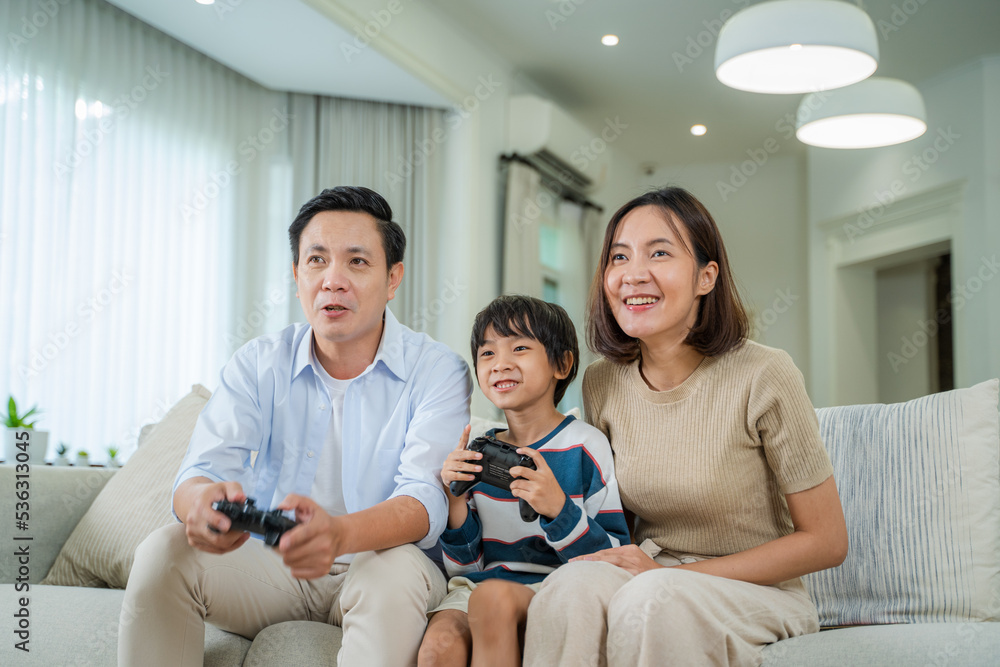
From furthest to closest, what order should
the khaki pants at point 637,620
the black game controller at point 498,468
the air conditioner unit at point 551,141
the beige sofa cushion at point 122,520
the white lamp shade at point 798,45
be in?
1. the air conditioner unit at point 551,141
2. the white lamp shade at point 798,45
3. the beige sofa cushion at point 122,520
4. the black game controller at point 498,468
5. the khaki pants at point 637,620

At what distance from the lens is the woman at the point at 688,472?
3.81 ft

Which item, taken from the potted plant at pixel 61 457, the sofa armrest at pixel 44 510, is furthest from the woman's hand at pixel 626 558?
the potted plant at pixel 61 457

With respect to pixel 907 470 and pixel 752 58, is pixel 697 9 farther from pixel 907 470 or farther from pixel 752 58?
pixel 907 470

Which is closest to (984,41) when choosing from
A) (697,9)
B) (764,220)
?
(697,9)

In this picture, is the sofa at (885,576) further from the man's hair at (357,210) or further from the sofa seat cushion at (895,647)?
the man's hair at (357,210)

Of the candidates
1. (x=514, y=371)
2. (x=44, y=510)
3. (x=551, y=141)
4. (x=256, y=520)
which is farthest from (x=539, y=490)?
(x=551, y=141)

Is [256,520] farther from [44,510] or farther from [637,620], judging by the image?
[44,510]

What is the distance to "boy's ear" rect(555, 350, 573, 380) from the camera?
5.28ft

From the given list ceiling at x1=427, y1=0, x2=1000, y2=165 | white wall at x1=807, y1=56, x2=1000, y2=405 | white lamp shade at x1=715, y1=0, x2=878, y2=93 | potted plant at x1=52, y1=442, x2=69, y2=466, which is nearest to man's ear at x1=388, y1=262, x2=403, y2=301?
white lamp shade at x1=715, y1=0, x2=878, y2=93

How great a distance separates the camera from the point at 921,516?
1.52 m

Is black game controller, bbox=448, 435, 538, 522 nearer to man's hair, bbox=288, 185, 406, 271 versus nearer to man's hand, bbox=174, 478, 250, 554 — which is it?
man's hand, bbox=174, 478, 250, 554

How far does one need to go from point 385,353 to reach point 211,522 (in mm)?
509

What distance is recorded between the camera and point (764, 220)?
661 centimetres

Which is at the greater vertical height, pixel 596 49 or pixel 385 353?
pixel 596 49
